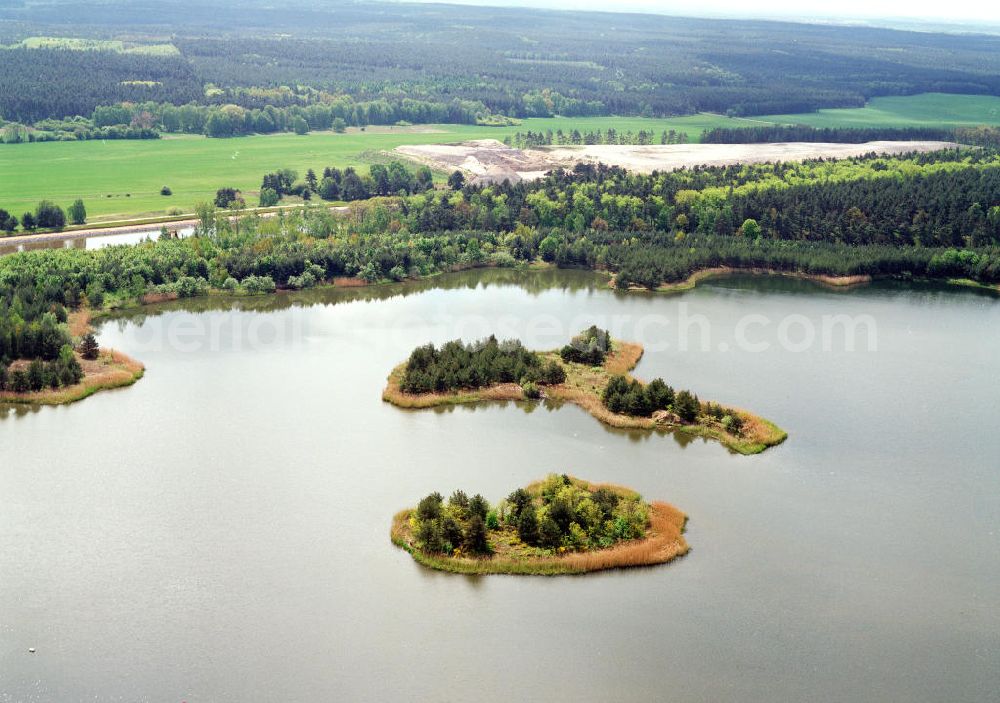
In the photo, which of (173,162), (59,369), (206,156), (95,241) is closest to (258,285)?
(59,369)

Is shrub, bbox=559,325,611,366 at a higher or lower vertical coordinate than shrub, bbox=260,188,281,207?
lower

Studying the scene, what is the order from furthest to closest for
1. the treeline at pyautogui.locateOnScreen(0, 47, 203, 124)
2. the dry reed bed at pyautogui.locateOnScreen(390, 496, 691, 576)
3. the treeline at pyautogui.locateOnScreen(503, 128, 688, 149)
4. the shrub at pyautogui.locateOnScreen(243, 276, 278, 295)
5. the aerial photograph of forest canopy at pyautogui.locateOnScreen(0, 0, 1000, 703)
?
the treeline at pyautogui.locateOnScreen(0, 47, 203, 124) < the treeline at pyautogui.locateOnScreen(503, 128, 688, 149) < the shrub at pyautogui.locateOnScreen(243, 276, 278, 295) < the dry reed bed at pyautogui.locateOnScreen(390, 496, 691, 576) < the aerial photograph of forest canopy at pyautogui.locateOnScreen(0, 0, 1000, 703)

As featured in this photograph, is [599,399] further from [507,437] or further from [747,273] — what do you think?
[747,273]

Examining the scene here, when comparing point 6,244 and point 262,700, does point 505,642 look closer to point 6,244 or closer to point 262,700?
point 262,700

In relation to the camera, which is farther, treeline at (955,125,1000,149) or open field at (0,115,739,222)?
treeline at (955,125,1000,149)

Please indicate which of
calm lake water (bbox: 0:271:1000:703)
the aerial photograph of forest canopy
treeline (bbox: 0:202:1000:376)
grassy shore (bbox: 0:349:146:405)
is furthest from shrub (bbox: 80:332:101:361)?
treeline (bbox: 0:202:1000:376)

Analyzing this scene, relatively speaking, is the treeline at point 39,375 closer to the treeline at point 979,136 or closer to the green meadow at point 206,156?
the green meadow at point 206,156

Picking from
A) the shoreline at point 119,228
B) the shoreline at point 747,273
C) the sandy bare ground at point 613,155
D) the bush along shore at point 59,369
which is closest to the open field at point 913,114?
the sandy bare ground at point 613,155

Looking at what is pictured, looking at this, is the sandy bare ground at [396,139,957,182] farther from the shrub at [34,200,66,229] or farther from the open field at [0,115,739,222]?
the shrub at [34,200,66,229]
